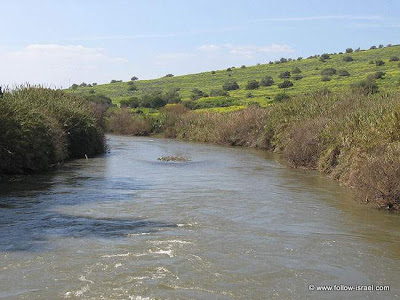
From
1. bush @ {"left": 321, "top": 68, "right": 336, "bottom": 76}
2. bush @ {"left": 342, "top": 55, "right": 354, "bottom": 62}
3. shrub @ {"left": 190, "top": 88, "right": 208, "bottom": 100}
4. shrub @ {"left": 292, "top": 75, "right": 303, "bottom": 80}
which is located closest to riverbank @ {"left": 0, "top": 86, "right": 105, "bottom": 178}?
shrub @ {"left": 190, "top": 88, "right": 208, "bottom": 100}

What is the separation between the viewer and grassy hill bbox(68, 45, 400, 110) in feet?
244

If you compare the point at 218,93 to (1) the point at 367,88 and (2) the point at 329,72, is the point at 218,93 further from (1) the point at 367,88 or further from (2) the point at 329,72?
(1) the point at 367,88

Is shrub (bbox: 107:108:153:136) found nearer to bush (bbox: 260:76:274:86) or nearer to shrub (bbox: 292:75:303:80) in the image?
bush (bbox: 260:76:274:86)

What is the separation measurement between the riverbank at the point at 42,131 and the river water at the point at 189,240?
191 centimetres

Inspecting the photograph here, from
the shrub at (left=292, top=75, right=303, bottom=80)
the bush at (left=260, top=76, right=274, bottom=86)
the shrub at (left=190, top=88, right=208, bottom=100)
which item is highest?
the shrub at (left=292, top=75, right=303, bottom=80)

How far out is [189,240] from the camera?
576 inches

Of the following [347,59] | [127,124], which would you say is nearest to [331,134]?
[127,124]

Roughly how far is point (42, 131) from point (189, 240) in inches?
Answer: 687

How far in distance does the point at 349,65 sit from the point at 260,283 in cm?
9005

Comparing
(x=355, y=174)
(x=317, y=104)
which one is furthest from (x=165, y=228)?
(x=317, y=104)

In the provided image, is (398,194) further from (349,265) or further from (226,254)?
(226,254)

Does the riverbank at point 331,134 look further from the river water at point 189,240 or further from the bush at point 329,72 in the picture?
the bush at point 329,72

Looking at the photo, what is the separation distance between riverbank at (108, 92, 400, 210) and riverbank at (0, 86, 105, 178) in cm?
Answer: 1480

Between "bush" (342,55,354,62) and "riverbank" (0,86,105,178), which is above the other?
"bush" (342,55,354,62)
